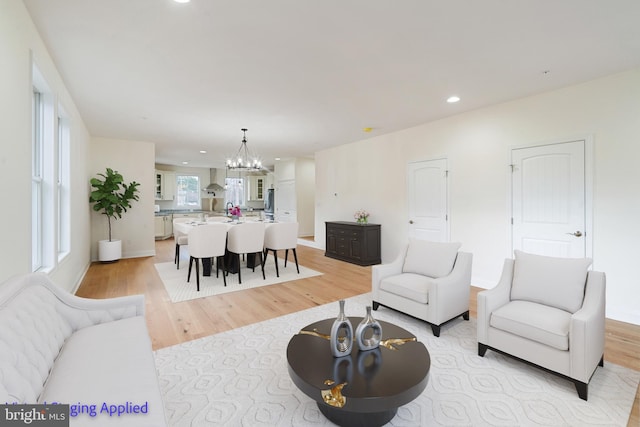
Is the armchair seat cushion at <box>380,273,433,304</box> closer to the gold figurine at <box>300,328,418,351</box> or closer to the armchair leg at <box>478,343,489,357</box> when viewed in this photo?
the armchair leg at <box>478,343,489,357</box>

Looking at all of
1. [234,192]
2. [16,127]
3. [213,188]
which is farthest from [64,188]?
[234,192]

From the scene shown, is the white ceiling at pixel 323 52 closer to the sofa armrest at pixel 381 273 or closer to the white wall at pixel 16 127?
the white wall at pixel 16 127

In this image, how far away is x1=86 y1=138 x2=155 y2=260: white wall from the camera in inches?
244

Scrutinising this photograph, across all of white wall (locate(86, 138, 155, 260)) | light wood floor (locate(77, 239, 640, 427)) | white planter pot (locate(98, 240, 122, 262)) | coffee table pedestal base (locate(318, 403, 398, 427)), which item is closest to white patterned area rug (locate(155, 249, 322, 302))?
light wood floor (locate(77, 239, 640, 427))

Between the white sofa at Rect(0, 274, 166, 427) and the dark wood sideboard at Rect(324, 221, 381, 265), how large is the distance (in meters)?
Answer: 4.37

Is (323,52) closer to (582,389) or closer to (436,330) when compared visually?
(436,330)

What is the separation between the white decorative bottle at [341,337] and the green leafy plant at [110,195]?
18.9ft

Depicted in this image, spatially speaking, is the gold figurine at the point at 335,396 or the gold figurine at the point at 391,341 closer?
the gold figurine at the point at 335,396

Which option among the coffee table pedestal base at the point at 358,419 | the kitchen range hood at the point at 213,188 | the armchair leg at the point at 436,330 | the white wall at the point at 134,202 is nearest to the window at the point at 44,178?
the coffee table pedestal base at the point at 358,419

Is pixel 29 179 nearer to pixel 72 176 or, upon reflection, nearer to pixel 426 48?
pixel 72 176

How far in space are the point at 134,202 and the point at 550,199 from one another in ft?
24.8

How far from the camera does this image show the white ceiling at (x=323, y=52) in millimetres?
2131

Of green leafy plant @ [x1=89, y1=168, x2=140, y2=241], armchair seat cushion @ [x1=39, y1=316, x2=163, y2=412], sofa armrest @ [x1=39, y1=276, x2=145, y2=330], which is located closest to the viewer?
armchair seat cushion @ [x1=39, y1=316, x2=163, y2=412]

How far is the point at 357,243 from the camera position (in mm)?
5961
